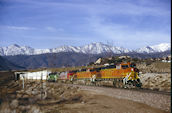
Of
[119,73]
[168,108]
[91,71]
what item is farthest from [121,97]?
[91,71]

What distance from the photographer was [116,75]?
107ft

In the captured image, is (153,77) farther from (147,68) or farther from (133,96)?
(147,68)

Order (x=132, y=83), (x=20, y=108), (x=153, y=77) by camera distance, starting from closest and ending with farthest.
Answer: (x=20, y=108) → (x=132, y=83) → (x=153, y=77)

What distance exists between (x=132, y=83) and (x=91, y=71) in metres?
16.3

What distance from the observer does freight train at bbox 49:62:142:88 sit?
28.6 m

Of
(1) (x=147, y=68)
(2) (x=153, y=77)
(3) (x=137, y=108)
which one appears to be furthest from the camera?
(1) (x=147, y=68)

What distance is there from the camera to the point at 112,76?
3422cm

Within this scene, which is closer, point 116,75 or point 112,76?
point 116,75

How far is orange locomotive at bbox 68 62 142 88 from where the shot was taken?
2859cm

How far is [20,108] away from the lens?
18156 mm

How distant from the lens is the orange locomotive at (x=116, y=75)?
28.6 meters

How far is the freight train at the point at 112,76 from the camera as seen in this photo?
94.0 ft

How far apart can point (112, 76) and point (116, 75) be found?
1.80 metres

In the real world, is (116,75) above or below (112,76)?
above
